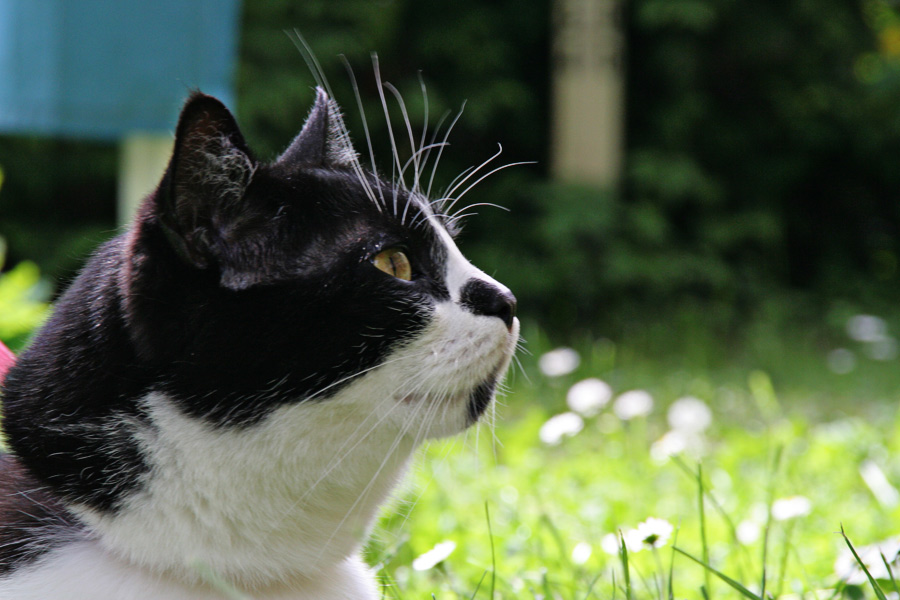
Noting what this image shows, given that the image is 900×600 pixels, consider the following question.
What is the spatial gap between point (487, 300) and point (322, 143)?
313 millimetres

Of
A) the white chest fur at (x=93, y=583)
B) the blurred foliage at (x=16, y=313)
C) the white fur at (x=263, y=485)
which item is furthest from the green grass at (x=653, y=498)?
the blurred foliage at (x=16, y=313)

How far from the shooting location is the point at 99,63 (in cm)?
254

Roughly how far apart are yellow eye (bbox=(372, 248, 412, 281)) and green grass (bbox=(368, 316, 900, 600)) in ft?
0.71

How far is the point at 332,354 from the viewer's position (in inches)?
35.9

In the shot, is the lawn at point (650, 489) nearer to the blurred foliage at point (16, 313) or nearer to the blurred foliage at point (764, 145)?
the blurred foliage at point (16, 313)

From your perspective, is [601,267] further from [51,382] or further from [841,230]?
[51,382]

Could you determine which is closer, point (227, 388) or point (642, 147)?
point (227, 388)

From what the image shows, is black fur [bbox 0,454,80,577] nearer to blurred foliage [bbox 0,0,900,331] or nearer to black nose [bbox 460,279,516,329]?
black nose [bbox 460,279,516,329]

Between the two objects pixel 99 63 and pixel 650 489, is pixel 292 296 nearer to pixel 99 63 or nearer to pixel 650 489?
pixel 650 489

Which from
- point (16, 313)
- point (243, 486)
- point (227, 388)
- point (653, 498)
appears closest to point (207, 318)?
point (227, 388)

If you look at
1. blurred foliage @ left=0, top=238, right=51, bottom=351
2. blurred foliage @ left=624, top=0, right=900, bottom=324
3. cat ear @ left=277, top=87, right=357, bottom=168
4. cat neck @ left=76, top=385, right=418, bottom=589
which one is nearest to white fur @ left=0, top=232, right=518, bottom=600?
cat neck @ left=76, top=385, right=418, bottom=589

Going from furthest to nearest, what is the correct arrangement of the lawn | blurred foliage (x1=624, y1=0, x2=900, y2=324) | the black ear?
blurred foliage (x1=624, y1=0, x2=900, y2=324) → the lawn → the black ear

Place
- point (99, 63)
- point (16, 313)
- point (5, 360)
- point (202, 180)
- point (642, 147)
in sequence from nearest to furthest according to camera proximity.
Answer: point (202, 180)
point (5, 360)
point (16, 313)
point (99, 63)
point (642, 147)

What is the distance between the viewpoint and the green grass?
134cm
